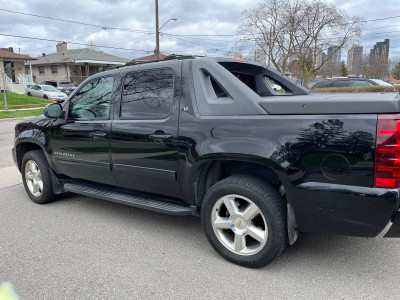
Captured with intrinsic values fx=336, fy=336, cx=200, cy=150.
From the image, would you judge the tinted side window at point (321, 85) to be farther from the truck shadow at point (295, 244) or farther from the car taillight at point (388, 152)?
the car taillight at point (388, 152)

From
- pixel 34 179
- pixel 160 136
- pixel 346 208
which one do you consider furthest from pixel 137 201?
pixel 346 208

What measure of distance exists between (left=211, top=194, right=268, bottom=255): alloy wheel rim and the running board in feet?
1.12

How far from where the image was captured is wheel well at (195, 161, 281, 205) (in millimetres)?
2982

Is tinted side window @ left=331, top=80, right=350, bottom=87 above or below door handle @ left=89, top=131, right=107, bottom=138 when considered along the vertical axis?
above

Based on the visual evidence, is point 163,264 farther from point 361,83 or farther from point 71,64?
point 71,64

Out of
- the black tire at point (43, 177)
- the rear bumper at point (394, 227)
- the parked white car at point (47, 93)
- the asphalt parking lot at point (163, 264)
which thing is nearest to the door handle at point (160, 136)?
the asphalt parking lot at point (163, 264)

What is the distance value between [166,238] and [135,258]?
0.49 meters

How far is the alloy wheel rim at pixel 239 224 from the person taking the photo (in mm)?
2812

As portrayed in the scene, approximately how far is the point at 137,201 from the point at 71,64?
4471 cm

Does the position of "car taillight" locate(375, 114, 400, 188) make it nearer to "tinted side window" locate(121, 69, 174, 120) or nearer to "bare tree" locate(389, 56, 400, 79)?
"tinted side window" locate(121, 69, 174, 120)

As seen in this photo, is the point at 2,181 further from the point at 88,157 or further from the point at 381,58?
the point at 381,58

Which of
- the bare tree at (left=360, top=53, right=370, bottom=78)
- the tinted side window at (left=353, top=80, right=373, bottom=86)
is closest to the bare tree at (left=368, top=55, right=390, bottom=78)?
the bare tree at (left=360, top=53, right=370, bottom=78)

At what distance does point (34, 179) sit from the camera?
15.3ft

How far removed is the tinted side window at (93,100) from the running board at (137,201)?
869 millimetres
